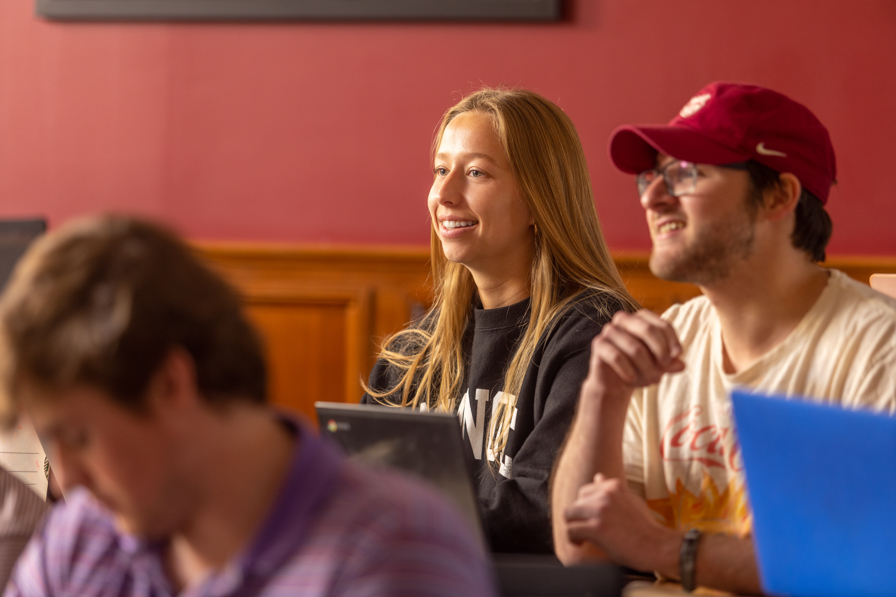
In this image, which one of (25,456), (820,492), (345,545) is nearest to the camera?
(345,545)

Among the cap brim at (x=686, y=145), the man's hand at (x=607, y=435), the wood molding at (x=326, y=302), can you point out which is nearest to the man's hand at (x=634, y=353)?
the man's hand at (x=607, y=435)

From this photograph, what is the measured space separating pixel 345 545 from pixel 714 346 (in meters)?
0.72

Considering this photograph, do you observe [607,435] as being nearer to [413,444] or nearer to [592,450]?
[592,450]

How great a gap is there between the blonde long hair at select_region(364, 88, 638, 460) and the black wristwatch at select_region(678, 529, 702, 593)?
0.51 meters

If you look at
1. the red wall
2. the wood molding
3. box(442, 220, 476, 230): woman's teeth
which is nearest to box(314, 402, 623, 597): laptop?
box(442, 220, 476, 230): woman's teeth

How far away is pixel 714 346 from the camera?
1208 mm

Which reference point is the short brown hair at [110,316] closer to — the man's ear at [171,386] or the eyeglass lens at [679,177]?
the man's ear at [171,386]

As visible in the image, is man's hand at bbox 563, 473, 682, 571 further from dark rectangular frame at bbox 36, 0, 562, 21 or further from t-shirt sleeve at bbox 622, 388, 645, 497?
dark rectangular frame at bbox 36, 0, 562, 21

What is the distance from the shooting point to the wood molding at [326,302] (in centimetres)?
276

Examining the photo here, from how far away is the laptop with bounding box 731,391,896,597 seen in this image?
80 centimetres

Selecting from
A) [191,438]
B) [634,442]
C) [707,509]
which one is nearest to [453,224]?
[634,442]

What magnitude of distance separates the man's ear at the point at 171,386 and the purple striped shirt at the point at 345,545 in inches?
3.6

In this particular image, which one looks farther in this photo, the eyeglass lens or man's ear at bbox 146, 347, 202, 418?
the eyeglass lens

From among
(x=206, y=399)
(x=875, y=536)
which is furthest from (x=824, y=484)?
(x=206, y=399)
